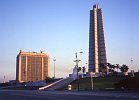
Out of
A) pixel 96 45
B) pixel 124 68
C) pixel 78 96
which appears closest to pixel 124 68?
pixel 124 68

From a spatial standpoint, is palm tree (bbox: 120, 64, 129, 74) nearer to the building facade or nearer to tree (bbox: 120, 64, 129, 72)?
tree (bbox: 120, 64, 129, 72)

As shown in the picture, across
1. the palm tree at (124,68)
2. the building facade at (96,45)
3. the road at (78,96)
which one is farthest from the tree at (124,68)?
the road at (78,96)

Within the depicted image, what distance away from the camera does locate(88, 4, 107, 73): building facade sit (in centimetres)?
15550

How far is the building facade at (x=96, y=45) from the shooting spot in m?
156

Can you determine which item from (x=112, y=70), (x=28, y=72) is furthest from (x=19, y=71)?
(x=112, y=70)

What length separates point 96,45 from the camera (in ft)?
512

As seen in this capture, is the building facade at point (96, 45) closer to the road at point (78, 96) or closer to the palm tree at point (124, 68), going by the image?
the palm tree at point (124, 68)

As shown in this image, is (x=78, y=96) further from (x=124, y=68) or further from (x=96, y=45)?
(x=96, y=45)

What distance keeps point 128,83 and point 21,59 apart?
155 metres

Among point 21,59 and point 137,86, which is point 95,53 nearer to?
point 21,59

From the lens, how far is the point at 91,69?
15738cm

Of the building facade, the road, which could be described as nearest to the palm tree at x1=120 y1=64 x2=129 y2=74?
the building facade

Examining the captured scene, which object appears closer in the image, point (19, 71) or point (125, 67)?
point (125, 67)

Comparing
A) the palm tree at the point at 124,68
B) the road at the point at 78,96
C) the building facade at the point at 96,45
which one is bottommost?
the road at the point at 78,96
